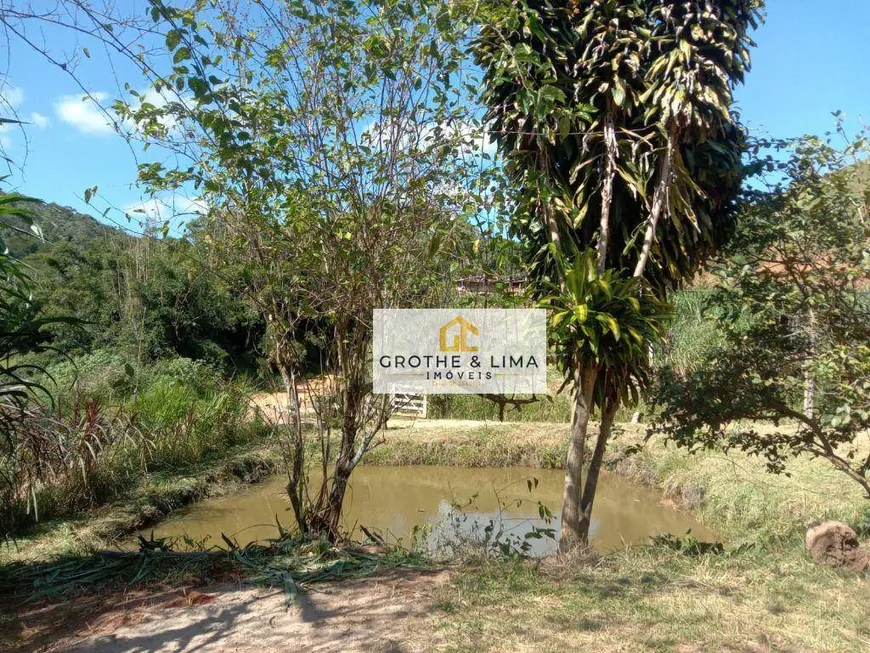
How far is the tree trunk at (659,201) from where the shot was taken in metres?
4.62

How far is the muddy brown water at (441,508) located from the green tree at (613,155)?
2878 mm

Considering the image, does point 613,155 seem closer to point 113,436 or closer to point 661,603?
point 661,603

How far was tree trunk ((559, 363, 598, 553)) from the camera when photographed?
490cm

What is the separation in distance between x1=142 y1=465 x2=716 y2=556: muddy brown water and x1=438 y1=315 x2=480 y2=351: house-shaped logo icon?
6.88ft

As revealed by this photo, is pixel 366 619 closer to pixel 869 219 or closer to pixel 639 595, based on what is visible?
pixel 639 595

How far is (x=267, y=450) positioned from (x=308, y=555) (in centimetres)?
743

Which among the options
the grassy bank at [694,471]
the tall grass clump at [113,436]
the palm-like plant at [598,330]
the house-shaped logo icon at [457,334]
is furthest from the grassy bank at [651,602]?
the tall grass clump at [113,436]

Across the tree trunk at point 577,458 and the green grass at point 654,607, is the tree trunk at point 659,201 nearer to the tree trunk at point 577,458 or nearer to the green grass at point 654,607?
the tree trunk at point 577,458

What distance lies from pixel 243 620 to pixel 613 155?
383 cm

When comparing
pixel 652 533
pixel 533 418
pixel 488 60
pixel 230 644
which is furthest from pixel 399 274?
pixel 533 418

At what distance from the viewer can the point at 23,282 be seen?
11.9 ft

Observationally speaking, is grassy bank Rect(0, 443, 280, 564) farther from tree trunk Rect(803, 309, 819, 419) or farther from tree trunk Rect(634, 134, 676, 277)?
tree trunk Rect(803, 309, 819, 419)

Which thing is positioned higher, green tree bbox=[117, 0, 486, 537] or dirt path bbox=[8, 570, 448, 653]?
green tree bbox=[117, 0, 486, 537]

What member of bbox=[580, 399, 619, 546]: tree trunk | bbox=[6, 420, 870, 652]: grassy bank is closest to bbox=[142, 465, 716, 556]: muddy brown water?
bbox=[580, 399, 619, 546]: tree trunk
